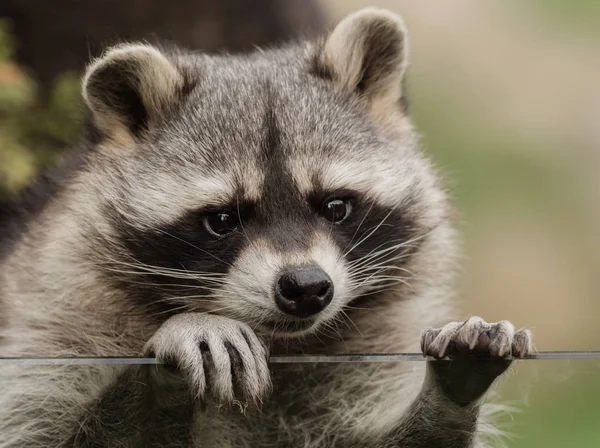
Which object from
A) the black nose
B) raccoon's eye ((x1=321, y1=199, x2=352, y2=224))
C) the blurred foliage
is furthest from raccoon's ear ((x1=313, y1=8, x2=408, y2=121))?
the blurred foliage

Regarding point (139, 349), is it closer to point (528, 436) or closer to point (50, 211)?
point (50, 211)

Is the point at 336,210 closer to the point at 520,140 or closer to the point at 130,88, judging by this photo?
the point at 130,88

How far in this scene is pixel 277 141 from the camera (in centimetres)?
302

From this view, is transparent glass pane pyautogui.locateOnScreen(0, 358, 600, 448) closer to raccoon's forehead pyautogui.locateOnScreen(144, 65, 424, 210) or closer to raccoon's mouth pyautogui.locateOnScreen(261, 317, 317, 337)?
raccoon's mouth pyautogui.locateOnScreen(261, 317, 317, 337)

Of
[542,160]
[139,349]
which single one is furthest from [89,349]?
[542,160]

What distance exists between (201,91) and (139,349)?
866 mm

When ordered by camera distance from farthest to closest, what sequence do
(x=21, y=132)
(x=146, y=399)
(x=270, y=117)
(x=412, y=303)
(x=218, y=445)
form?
(x=21, y=132) < (x=412, y=303) < (x=270, y=117) < (x=218, y=445) < (x=146, y=399)

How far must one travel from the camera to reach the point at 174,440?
2631 mm

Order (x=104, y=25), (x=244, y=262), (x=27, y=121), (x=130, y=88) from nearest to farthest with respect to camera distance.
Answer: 1. (x=244, y=262)
2. (x=130, y=88)
3. (x=27, y=121)
4. (x=104, y=25)

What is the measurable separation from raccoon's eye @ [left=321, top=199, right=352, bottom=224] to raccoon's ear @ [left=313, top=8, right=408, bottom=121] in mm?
518

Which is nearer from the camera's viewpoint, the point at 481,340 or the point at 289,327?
the point at 481,340

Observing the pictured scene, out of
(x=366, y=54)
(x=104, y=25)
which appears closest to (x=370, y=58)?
(x=366, y=54)

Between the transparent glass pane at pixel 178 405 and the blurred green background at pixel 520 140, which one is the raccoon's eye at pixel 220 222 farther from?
the blurred green background at pixel 520 140

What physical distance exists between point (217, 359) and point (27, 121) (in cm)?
287
